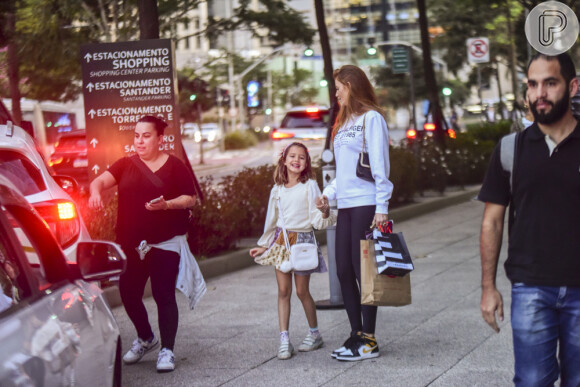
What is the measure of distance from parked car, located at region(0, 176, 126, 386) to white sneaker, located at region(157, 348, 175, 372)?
2.32m

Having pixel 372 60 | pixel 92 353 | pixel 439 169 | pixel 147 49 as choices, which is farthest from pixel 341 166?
pixel 372 60

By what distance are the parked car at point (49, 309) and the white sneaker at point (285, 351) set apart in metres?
2.63

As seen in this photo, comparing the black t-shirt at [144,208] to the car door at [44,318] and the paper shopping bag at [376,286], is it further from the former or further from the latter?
the car door at [44,318]

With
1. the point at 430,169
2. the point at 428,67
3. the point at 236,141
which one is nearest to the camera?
the point at 430,169

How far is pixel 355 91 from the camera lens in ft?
22.7

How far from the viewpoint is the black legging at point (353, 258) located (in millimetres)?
6859

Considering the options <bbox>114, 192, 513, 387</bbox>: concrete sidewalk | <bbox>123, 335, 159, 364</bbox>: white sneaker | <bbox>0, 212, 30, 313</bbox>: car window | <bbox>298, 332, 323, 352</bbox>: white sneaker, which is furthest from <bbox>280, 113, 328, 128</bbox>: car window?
<bbox>0, 212, 30, 313</bbox>: car window

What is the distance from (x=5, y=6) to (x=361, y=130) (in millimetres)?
16921

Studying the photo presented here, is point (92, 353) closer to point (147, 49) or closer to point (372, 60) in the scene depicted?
point (147, 49)

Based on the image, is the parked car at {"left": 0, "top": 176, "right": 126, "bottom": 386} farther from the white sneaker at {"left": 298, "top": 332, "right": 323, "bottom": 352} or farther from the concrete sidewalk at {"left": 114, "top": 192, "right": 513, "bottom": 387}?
the white sneaker at {"left": 298, "top": 332, "right": 323, "bottom": 352}

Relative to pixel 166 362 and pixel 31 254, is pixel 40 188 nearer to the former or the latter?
pixel 166 362

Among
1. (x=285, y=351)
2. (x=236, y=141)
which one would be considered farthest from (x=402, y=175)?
(x=236, y=141)

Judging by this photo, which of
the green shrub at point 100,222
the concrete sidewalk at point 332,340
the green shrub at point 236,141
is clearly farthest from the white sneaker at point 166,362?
the green shrub at point 236,141

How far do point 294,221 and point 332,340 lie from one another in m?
1.03
